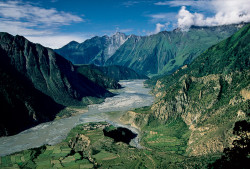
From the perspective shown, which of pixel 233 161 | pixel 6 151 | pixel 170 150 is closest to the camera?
pixel 233 161

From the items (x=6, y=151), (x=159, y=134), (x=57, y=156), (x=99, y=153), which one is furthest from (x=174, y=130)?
(x=6, y=151)

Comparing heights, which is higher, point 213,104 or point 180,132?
point 213,104

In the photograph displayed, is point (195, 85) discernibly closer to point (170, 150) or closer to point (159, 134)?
point (159, 134)

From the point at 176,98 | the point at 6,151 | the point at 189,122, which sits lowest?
the point at 6,151

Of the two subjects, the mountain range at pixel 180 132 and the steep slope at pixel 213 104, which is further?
the steep slope at pixel 213 104

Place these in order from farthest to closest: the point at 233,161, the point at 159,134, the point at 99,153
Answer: the point at 159,134
the point at 99,153
the point at 233,161

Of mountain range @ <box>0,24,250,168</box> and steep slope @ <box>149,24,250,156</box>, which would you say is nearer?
mountain range @ <box>0,24,250,168</box>

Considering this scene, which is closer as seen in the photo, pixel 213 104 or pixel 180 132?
pixel 213 104

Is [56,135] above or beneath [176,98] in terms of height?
beneath
